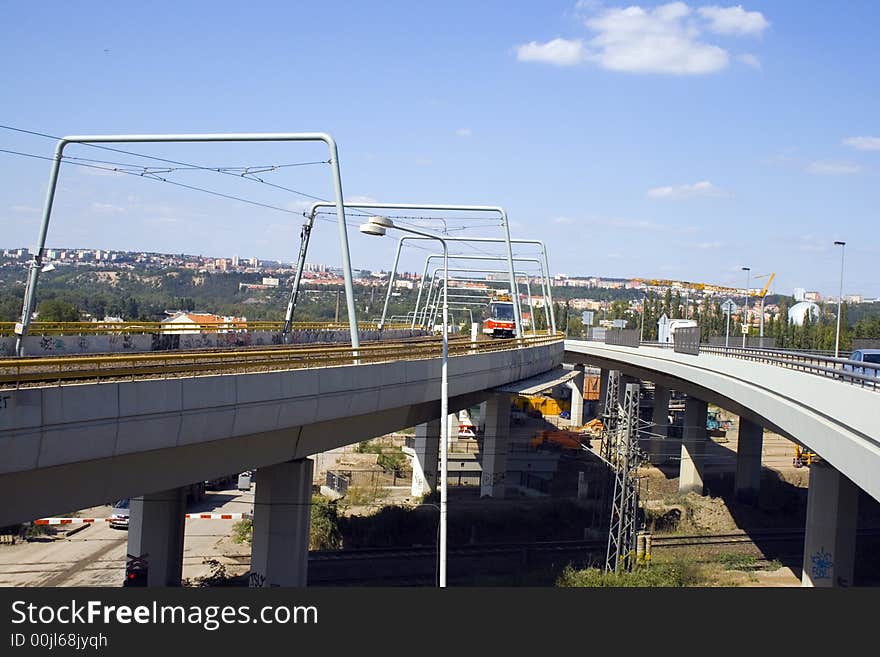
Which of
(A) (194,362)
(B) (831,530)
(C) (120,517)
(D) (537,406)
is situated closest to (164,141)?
(A) (194,362)

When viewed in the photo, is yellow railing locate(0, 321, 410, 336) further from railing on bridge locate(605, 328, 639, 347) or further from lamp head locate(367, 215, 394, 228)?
railing on bridge locate(605, 328, 639, 347)

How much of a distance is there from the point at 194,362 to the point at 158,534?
6.23 m

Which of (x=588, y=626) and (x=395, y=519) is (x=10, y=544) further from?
(x=588, y=626)

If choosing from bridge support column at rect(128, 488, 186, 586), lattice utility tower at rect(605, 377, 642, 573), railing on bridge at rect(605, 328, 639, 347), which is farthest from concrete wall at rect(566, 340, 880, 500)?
railing on bridge at rect(605, 328, 639, 347)

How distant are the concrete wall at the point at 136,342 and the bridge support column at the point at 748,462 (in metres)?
24.1

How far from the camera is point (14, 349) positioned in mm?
23172

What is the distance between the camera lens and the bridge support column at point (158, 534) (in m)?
23.8

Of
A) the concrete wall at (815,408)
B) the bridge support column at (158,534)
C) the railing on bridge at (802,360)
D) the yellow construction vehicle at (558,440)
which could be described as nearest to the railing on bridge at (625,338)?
the yellow construction vehicle at (558,440)

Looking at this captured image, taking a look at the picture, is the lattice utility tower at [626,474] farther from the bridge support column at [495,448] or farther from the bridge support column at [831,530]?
the bridge support column at [495,448]

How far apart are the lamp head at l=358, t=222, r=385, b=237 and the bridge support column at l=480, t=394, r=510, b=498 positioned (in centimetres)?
2475

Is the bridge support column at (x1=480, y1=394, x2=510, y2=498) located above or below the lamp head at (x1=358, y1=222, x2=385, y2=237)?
below

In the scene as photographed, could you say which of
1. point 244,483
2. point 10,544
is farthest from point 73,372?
point 244,483

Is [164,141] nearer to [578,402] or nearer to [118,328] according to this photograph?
[118,328]

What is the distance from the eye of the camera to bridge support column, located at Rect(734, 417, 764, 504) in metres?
50.5
